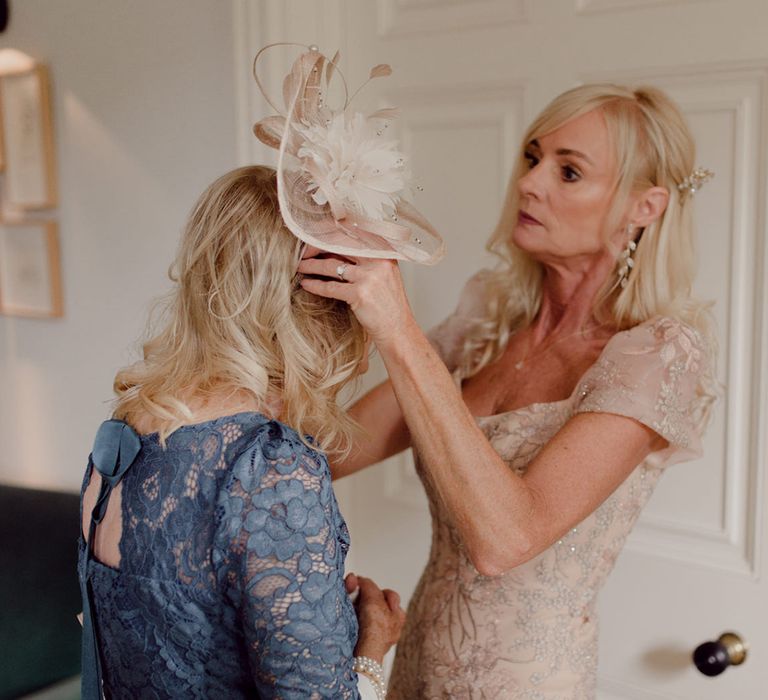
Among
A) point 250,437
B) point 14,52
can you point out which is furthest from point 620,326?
point 14,52

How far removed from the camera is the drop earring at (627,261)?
145 cm

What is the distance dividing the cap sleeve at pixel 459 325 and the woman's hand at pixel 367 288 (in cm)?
54

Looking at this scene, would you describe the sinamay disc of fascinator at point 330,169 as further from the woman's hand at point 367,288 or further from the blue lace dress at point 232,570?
the blue lace dress at point 232,570

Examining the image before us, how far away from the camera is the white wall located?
6.48ft

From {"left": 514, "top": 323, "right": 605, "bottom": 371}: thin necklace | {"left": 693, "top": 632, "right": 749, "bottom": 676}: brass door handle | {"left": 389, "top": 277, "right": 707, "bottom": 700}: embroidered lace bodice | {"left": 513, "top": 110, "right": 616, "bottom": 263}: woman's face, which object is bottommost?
{"left": 693, "top": 632, "right": 749, "bottom": 676}: brass door handle

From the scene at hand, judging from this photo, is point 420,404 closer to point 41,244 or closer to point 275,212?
point 275,212

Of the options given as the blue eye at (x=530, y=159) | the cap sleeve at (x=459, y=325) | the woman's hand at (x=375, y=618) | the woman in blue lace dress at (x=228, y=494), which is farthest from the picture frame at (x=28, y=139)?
the woman's hand at (x=375, y=618)

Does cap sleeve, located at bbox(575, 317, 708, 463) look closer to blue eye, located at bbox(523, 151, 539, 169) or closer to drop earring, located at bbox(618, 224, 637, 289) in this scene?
drop earring, located at bbox(618, 224, 637, 289)

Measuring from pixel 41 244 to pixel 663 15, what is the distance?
164 cm

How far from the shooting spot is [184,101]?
2002 millimetres

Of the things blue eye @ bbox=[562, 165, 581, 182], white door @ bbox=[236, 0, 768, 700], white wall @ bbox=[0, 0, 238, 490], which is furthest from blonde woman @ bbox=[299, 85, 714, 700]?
white wall @ bbox=[0, 0, 238, 490]

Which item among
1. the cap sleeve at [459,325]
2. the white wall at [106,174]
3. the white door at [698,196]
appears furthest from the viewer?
the white wall at [106,174]

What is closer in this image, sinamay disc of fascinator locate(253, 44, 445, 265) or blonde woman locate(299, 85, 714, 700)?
sinamay disc of fascinator locate(253, 44, 445, 265)

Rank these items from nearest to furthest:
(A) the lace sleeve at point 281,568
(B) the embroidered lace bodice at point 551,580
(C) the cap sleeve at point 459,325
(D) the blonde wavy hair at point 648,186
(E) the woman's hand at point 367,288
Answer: (A) the lace sleeve at point 281,568 < (E) the woman's hand at point 367,288 < (B) the embroidered lace bodice at point 551,580 < (D) the blonde wavy hair at point 648,186 < (C) the cap sleeve at point 459,325
